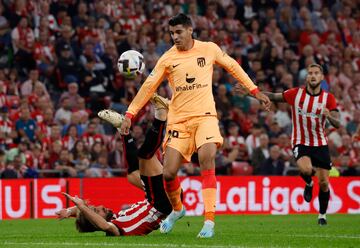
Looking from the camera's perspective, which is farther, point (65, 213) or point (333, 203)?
point (333, 203)

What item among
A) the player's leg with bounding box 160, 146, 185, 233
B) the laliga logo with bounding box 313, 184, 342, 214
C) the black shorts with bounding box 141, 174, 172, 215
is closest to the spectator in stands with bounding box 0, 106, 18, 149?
the laliga logo with bounding box 313, 184, 342, 214

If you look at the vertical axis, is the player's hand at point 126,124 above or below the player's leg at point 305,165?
above

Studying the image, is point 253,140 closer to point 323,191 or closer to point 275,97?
point 323,191

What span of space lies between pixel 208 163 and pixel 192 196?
995cm

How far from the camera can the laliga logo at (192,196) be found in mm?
22419

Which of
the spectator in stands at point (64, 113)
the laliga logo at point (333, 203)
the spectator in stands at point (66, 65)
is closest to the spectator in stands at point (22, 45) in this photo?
the spectator in stands at point (66, 65)

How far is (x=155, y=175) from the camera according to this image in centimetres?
1370

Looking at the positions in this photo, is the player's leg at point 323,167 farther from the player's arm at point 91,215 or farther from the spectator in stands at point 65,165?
the spectator in stands at point 65,165

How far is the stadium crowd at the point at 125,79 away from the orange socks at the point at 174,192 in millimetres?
8320

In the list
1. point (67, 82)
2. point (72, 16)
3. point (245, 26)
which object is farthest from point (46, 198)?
point (245, 26)

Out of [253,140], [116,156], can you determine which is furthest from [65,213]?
[253,140]

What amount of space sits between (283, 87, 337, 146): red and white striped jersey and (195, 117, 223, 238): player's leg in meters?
4.46

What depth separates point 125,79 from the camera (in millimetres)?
24469

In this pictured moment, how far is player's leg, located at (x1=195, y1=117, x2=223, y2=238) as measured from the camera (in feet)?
41.2
